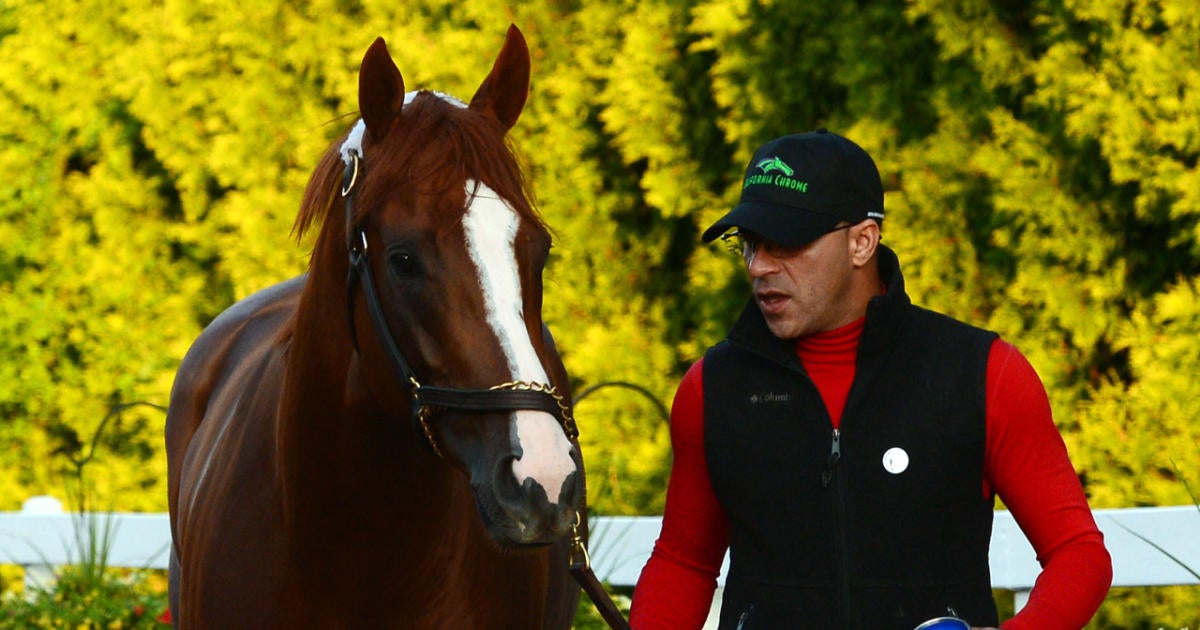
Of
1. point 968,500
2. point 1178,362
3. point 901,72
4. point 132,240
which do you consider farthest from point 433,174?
point 132,240

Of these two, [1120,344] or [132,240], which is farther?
[132,240]

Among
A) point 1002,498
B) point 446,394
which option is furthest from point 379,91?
point 1002,498

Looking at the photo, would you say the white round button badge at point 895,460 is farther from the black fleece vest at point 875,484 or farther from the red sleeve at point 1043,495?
the red sleeve at point 1043,495

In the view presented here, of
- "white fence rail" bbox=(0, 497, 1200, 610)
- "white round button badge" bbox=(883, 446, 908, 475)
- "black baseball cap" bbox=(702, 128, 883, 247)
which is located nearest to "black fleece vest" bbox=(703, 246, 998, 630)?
"white round button badge" bbox=(883, 446, 908, 475)

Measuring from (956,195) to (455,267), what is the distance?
3448 mm

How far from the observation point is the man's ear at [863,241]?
2.35 meters

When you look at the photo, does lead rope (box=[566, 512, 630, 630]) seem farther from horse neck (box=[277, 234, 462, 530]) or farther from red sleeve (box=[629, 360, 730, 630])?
horse neck (box=[277, 234, 462, 530])

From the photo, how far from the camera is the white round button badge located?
7.47 ft

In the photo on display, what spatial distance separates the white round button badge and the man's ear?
0.30 metres

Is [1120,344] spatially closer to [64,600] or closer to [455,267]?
[455,267]

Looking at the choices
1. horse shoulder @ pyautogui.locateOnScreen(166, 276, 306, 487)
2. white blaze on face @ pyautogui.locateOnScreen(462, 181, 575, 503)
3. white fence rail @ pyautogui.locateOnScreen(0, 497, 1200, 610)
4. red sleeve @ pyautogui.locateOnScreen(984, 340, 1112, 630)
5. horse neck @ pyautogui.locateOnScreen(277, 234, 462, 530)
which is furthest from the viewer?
horse shoulder @ pyautogui.locateOnScreen(166, 276, 306, 487)

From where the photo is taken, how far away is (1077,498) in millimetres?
2195

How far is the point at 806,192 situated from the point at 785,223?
0.19 feet

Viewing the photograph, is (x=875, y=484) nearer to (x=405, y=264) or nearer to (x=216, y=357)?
(x=405, y=264)
